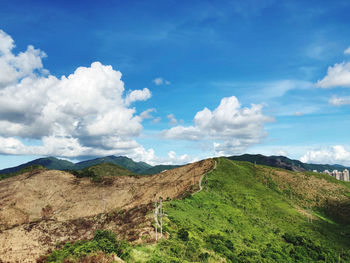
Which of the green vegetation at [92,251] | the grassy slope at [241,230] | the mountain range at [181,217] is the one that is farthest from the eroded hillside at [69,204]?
the green vegetation at [92,251]

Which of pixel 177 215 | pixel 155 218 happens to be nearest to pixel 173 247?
pixel 155 218

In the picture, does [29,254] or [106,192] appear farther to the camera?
[106,192]

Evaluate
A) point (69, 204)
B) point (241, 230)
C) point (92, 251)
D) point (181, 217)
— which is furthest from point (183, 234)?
point (69, 204)

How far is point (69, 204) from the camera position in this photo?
101 meters

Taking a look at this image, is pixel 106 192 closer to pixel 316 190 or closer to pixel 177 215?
pixel 177 215

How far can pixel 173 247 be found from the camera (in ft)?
102

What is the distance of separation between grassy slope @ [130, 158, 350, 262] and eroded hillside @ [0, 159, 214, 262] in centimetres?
1164

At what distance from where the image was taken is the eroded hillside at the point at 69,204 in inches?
2689

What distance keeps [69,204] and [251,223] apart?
7441 centimetres

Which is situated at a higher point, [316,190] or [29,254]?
[316,190]

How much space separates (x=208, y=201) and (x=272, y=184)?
162 ft

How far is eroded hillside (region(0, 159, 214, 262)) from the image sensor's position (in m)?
68.3

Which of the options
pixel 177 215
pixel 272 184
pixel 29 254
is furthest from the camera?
pixel 272 184

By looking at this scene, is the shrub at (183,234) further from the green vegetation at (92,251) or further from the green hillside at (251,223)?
the green vegetation at (92,251)
